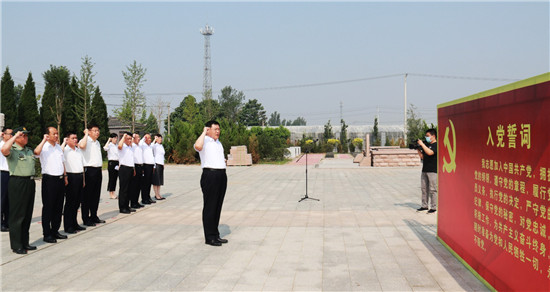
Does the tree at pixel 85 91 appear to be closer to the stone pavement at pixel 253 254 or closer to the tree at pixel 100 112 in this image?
the tree at pixel 100 112

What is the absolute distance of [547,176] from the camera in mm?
3246

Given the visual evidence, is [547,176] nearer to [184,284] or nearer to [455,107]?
[455,107]

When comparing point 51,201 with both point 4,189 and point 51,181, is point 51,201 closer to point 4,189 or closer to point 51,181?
point 51,181

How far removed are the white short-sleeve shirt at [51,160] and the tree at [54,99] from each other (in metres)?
26.4

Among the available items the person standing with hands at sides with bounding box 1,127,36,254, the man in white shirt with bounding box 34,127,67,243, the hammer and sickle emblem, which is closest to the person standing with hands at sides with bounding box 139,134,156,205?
the man in white shirt with bounding box 34,127,67,243

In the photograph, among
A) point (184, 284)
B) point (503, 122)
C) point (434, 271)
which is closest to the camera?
point (503, 122)

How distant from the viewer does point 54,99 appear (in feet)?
108

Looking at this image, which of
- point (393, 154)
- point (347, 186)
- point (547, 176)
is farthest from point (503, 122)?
point (393, 154)

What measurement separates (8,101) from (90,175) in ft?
76.7

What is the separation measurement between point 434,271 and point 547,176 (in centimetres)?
226

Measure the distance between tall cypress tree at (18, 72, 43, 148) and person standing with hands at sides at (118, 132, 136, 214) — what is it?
22.0 meters

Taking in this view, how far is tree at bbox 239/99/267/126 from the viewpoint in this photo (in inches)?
3415

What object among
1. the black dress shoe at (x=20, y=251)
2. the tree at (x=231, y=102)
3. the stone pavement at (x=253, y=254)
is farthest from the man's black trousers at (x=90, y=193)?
the tree at (x=231, y=102)

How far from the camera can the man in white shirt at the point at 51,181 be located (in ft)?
21.7
